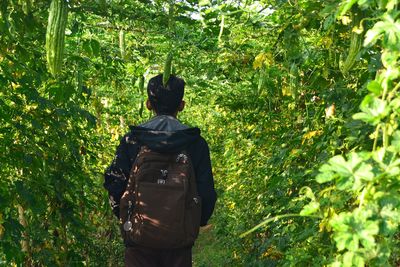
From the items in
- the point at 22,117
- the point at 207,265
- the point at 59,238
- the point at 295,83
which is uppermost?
the point at 295,83

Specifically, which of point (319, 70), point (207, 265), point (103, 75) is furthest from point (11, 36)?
point (207, 265)

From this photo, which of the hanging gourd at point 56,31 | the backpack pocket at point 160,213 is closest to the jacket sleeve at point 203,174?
the backpack pocket at point 160,213

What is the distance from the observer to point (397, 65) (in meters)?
1.32

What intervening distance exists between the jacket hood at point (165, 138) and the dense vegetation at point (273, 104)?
17.4 inches

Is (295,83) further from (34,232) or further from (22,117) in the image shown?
(34,232)

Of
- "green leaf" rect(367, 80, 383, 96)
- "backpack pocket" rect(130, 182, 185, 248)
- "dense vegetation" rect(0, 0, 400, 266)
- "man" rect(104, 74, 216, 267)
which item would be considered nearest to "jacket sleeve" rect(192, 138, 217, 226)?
"man" rect(104, 74, 216, 267)

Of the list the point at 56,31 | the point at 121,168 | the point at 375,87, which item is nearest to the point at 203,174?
the point at 121,168

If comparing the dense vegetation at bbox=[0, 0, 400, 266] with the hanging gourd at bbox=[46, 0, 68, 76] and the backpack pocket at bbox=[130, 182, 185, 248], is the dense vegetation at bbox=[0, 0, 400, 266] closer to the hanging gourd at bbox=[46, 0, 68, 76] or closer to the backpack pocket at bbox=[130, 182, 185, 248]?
the hanging gourd at bbox=[46, 0, 68, 76]

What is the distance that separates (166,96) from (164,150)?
1.17ft

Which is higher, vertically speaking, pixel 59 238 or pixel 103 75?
pixel 103 75

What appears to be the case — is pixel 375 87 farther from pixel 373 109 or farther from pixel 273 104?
pixel 273 104

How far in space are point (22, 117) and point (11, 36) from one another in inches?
33.5

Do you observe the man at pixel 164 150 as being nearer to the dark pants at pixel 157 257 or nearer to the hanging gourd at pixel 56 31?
the dark pants at pixel 157 257

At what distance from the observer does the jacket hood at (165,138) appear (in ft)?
8.11
